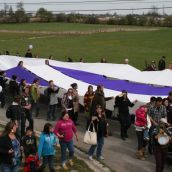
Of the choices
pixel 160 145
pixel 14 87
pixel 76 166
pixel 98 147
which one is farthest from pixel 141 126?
pixel 14 87

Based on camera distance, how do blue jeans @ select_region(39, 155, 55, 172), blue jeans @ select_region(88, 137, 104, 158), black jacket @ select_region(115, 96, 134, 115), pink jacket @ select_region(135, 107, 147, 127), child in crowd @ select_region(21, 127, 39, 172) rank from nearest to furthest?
1. child in crowd @ select_region(21, 127, 39, 172)
2. blue jeans @ select_region(39, 155, 55, 172)
3. blue jeans @ select_region(88, 137, 104, 158)
4. pink jacket @ select_region(135, 107, 147, 127)
5. black jacket @ select_region(115, 96, 134, 115)

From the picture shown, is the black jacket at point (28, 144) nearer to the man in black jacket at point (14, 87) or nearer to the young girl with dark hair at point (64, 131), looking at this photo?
the young girl with dark hair at point (64, 131)

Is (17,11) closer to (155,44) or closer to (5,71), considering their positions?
(155,44)

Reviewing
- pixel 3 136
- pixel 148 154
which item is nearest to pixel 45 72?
pixel 148 154

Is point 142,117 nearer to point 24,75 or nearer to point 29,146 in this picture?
point 29,146

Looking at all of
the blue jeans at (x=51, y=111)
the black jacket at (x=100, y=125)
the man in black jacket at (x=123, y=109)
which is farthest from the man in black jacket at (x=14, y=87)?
the black jacket at (x=100, y=125)

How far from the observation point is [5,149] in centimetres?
977

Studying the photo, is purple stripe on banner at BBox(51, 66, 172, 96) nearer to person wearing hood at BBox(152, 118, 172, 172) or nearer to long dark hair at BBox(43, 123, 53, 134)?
person wearing hood at BBox(152, 118, 172, 172)

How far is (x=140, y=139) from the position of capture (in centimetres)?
1370

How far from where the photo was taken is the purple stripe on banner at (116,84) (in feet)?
57.8

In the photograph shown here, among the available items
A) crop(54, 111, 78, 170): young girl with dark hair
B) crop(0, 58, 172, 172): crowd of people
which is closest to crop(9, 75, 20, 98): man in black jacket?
crop(0, 58, 172, 172): crowd of people

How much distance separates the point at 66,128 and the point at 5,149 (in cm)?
260

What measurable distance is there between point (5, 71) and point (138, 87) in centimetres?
647

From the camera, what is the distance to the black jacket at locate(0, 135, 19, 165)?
384 inches
